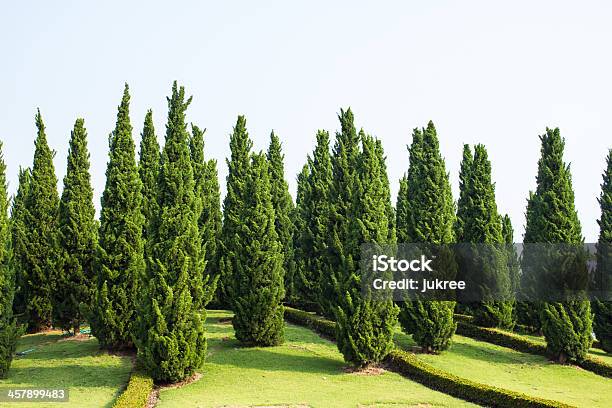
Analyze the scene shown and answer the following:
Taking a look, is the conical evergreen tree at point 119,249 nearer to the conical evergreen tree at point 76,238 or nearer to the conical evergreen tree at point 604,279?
the conical evergreen tree at point 76,238

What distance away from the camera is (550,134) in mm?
27609

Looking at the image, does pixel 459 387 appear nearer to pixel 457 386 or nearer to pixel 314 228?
pixel 457 386

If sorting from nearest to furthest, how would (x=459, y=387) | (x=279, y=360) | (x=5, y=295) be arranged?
(x=459, y=387)
(x=5, y=295)
(x=279, y=360)

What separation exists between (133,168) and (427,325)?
46.6 feet

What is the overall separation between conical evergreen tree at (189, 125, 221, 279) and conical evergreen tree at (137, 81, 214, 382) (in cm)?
1186

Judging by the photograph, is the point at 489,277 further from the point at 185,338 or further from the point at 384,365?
the point at 185,338

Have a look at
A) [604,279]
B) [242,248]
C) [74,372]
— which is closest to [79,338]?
[74,372]

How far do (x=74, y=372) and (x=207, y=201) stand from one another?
15929mm

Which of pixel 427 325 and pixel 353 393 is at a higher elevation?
pixel 427 325

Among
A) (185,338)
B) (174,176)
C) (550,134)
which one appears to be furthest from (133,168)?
(550,134)

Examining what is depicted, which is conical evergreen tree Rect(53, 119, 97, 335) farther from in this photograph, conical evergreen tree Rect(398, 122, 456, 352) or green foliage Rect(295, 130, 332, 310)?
conical evergreen tree Rect(398, 122, 456, 352)

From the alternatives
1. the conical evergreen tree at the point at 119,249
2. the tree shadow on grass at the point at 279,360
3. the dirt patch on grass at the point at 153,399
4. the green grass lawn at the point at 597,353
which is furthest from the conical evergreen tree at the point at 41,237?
the green grass lawn at the point at 597,353

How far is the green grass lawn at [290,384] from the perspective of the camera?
17.6 metres

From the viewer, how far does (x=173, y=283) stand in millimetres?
20359
